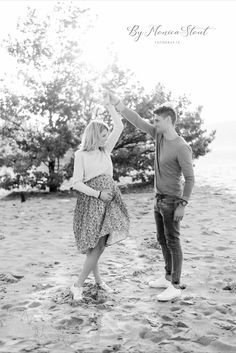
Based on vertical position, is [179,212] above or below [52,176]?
above

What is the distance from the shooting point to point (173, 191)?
437cm

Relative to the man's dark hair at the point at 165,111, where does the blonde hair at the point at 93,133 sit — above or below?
below

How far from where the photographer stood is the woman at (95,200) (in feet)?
13.9

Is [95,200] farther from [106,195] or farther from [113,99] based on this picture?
[113,99]

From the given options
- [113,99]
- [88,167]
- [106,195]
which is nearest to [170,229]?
[106,195]

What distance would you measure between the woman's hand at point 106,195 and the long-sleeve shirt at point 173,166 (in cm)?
51

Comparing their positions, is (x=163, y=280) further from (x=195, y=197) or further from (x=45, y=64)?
(x=45, y=64)

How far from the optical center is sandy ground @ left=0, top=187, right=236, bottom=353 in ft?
11.7

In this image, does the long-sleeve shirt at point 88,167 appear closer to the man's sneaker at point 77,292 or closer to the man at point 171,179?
the man at point 171,179

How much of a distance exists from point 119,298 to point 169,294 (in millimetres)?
496

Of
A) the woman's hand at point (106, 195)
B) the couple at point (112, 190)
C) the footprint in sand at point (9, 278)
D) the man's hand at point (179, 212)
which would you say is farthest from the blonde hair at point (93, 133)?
the footprint in sand at point (9, 278)

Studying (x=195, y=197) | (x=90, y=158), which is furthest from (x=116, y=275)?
(x=195, y=197)

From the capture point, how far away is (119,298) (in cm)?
452

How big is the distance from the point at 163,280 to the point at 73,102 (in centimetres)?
983
